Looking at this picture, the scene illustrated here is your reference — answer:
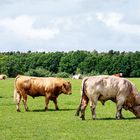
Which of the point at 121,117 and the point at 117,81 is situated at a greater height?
the point at 117,81

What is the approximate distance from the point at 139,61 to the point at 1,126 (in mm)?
149970

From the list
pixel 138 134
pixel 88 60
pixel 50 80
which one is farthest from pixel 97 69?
pixel 138 134

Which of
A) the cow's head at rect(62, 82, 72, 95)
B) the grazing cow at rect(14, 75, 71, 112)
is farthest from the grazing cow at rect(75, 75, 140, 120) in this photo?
the cow's head at rect(62, 82, 72, 95)

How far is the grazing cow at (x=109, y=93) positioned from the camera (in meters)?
23.4

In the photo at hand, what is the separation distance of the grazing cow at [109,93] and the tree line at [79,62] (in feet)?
439

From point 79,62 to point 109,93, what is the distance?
156 metres

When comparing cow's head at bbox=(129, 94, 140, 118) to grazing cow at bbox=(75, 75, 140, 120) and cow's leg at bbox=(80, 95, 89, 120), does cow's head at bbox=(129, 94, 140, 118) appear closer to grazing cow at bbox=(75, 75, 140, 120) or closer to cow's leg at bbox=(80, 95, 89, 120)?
grazing cow at bbox=(75, 75, 140, 120)

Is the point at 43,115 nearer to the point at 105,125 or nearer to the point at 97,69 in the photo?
the point at 105,125

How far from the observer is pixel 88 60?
17475cm

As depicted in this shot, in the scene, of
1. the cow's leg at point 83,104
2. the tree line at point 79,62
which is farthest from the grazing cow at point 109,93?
the tree line at point 79,62

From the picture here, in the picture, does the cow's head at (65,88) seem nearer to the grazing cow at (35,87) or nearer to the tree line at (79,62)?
the grazing cow at (35,87)

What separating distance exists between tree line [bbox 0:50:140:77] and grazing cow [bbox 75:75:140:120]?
439 feet

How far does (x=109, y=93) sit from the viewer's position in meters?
23.6

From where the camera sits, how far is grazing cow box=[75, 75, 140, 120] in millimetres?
23434
